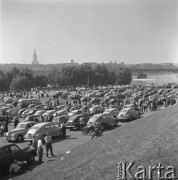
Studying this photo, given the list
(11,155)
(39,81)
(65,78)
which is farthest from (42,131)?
(65,78)

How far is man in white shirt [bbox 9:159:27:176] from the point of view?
14047 mm

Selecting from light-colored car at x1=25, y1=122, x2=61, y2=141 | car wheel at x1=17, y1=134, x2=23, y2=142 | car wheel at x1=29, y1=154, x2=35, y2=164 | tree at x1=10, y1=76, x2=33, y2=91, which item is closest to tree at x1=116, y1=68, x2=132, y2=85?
tree at x1=10, y1=76, x2=33, y2=91

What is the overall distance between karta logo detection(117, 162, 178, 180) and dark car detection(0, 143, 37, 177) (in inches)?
236

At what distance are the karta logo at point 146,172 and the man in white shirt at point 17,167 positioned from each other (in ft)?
18.0

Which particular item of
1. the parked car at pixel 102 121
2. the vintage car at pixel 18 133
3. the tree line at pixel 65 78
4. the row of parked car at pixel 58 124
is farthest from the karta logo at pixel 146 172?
the tree line at pixel 65 78

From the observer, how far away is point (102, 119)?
87.8 ft

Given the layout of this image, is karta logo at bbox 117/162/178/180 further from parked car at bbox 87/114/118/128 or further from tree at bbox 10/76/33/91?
tree at bbox 10/76/33/91

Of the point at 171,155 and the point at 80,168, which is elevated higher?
the point at 171,155

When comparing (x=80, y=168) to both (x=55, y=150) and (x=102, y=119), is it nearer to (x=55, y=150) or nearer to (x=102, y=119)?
(x=55, y=150)

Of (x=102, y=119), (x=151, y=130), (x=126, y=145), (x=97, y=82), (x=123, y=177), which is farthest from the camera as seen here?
(x=97, y=82)

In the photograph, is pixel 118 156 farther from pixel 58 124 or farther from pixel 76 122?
pixel 76 122

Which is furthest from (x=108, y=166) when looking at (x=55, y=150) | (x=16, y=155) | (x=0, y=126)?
(x=0, y=126)

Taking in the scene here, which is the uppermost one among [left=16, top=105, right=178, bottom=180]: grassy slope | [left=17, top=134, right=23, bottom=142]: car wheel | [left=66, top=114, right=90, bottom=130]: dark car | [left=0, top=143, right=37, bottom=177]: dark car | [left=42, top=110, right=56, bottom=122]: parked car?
[left=16, top=105, right=178, bottom=180]: grassy slope

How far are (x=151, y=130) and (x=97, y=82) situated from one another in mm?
113994
